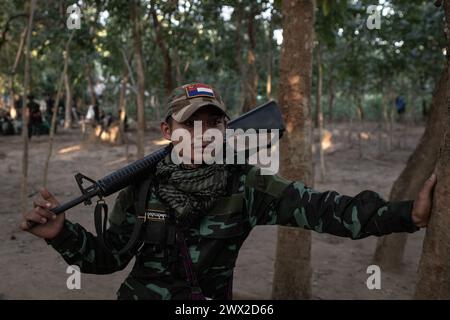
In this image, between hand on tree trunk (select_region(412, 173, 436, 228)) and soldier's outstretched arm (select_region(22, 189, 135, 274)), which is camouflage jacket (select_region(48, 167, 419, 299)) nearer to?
soldier's outstretched arm (select_region(22, 189, 135, 274))

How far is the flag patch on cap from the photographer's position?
1.78m

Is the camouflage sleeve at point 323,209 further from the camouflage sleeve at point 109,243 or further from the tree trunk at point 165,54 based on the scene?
the tree trunk at point 165,54

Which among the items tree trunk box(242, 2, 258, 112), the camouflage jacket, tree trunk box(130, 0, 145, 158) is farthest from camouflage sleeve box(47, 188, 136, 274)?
tree trunk box(242, 2, 258, 112)

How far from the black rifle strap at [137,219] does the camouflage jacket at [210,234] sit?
0.03m

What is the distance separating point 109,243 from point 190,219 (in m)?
0.33

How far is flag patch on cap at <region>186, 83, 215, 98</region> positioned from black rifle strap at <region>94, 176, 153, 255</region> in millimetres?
337

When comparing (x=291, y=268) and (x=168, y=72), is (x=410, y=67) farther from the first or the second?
(x=291, y=268)

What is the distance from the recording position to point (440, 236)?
148 cm

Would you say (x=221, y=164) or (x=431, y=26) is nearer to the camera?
(x=221, y=164)
